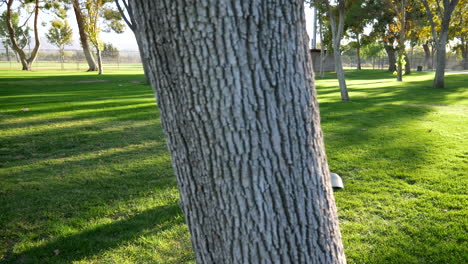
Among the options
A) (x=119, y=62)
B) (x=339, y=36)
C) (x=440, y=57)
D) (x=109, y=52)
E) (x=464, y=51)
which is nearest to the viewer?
(x=339, y=36)

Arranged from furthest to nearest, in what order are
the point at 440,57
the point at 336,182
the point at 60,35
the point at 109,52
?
1. the point at 60,35
2. the point at 109,52
3. the point at 440,57
4. the point at 336,182

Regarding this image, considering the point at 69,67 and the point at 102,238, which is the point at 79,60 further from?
the point at 102,238

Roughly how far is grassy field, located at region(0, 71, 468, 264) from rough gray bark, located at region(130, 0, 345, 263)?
1.63m

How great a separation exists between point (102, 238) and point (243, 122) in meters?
2.48

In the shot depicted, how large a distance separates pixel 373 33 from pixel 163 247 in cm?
4074

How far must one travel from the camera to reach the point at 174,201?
383 centimetres

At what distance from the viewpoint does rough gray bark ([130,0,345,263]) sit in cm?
121

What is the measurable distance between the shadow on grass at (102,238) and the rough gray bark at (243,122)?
6.50ft

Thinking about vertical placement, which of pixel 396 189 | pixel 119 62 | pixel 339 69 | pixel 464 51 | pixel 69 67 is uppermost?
pixel 119 62

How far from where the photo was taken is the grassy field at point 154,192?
2.92 metres

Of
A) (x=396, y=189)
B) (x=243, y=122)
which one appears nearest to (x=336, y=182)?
(x=396, y=189)

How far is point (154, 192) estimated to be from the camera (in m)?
4.10

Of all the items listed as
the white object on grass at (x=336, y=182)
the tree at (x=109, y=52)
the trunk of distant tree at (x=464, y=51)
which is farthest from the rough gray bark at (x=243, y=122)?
the tree at (x=109, y=52)

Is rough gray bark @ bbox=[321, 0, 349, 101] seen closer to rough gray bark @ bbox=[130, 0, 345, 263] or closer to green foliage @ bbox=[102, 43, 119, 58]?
rough gray bark @ bbox=[130, 0, 345, 263]
